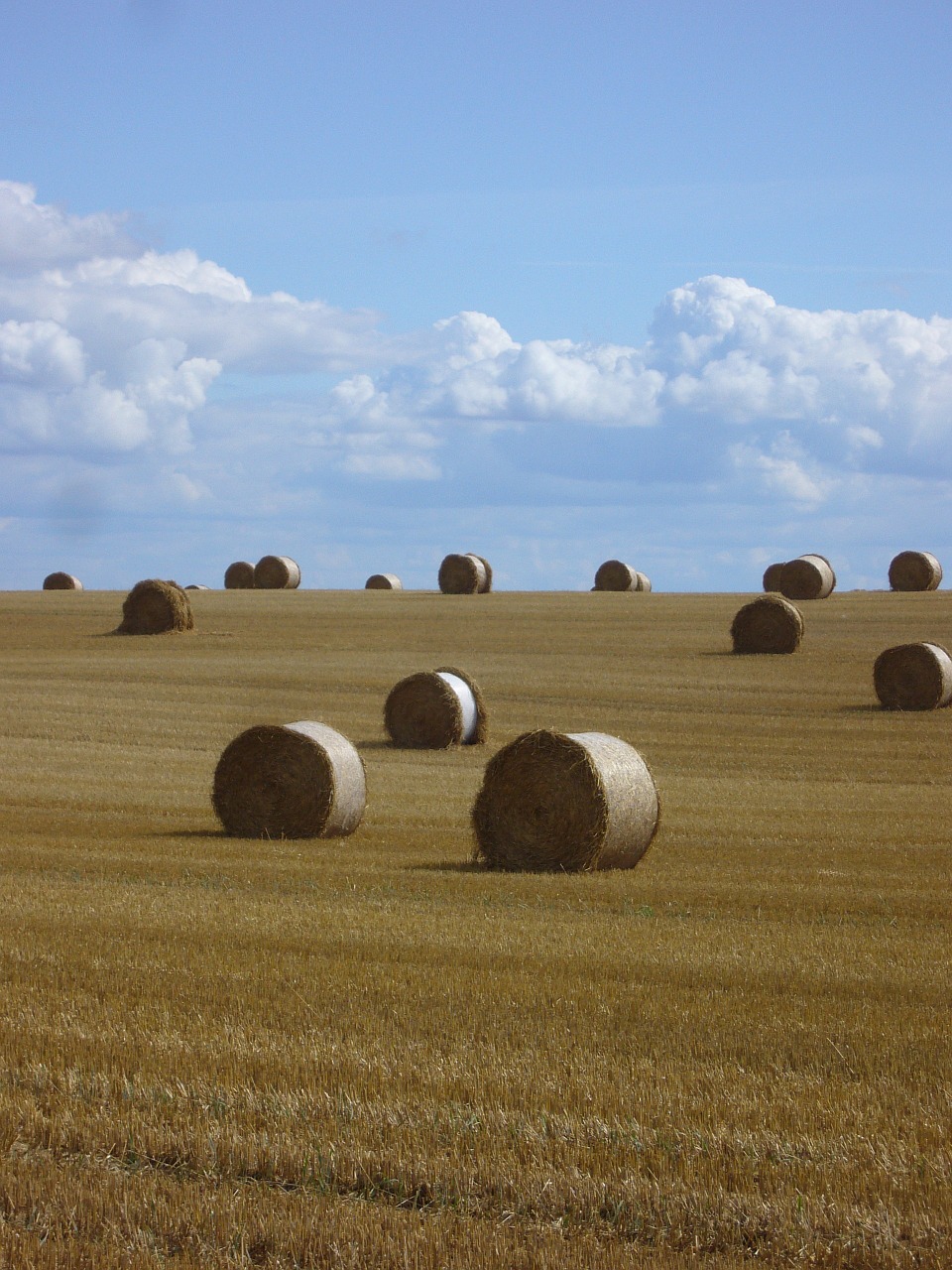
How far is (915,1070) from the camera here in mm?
6512

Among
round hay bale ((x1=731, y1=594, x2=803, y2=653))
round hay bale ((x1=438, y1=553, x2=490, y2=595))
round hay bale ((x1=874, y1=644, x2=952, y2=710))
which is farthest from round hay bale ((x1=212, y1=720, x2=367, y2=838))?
round hay bale ((x1=438, y1=553, x2=490, y2=595))

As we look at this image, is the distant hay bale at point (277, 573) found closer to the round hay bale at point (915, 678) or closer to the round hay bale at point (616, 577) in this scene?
the round hay bale at point (616, 577)

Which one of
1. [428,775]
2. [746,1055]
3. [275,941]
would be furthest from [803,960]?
[428,775]

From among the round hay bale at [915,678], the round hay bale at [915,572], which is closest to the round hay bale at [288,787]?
the round hay bale at [915,678]

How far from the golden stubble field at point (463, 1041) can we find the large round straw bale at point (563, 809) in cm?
44

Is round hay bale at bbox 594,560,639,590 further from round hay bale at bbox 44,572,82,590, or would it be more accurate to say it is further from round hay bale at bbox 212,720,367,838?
round hay bale at bbox 212,720,367,838

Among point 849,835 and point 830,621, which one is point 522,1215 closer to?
point 849,835

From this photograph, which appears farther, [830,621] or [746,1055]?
[830,621]

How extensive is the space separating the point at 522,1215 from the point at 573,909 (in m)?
6.29

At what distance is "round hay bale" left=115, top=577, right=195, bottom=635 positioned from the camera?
39969mm

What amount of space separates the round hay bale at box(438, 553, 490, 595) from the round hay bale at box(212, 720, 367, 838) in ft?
120

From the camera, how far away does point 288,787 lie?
53.5 ft

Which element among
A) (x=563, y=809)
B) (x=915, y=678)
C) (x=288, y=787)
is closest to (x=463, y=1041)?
(x=563, y=809)

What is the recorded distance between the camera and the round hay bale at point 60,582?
6316cm
